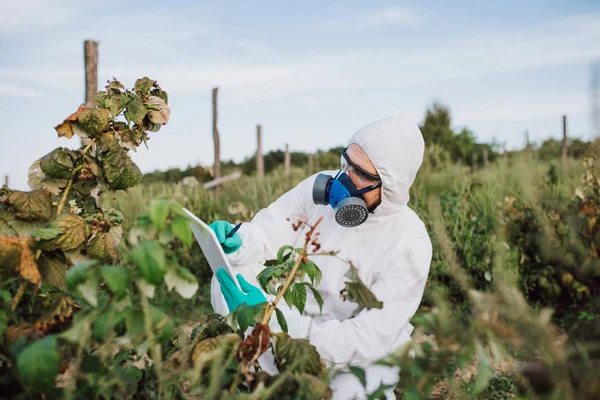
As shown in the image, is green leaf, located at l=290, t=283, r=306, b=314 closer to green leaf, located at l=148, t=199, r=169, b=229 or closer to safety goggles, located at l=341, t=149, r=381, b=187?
green leaf, located at l=148, t=199, r=169, b=229

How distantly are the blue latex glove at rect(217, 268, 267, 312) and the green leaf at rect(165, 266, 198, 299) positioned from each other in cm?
78

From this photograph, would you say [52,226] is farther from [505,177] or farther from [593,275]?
[505,177]

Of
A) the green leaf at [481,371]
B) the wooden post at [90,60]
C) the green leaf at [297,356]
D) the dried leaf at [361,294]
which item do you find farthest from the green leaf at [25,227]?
the wooden post at [90,60]

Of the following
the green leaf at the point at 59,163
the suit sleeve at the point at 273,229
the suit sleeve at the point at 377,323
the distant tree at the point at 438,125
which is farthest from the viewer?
the distant tree at the point at 438,125

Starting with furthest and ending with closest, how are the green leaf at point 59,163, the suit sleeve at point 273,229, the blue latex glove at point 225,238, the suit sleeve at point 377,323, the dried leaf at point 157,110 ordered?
1. the suit sleeve at point 273,229
2. the blue latex glove at point 225,238
3. the suit sleeve at point 377,323
4. the dried leaf at point 157,110
5. the green leaf at point 59,163

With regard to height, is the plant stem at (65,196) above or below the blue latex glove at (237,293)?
above

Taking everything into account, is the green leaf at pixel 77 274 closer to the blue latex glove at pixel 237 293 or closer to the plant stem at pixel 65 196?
the plant stem at pixel 65 196

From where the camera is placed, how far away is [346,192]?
233 centimetres

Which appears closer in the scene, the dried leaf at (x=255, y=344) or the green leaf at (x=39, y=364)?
the green leaf at (x=39, y=364)

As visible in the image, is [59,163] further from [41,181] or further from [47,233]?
[47,233]

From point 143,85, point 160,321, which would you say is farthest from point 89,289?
point 143,85

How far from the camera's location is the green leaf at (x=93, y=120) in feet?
5.67

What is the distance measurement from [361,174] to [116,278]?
153 centimetres

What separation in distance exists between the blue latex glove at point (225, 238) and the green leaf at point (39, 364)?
4.77 feet
